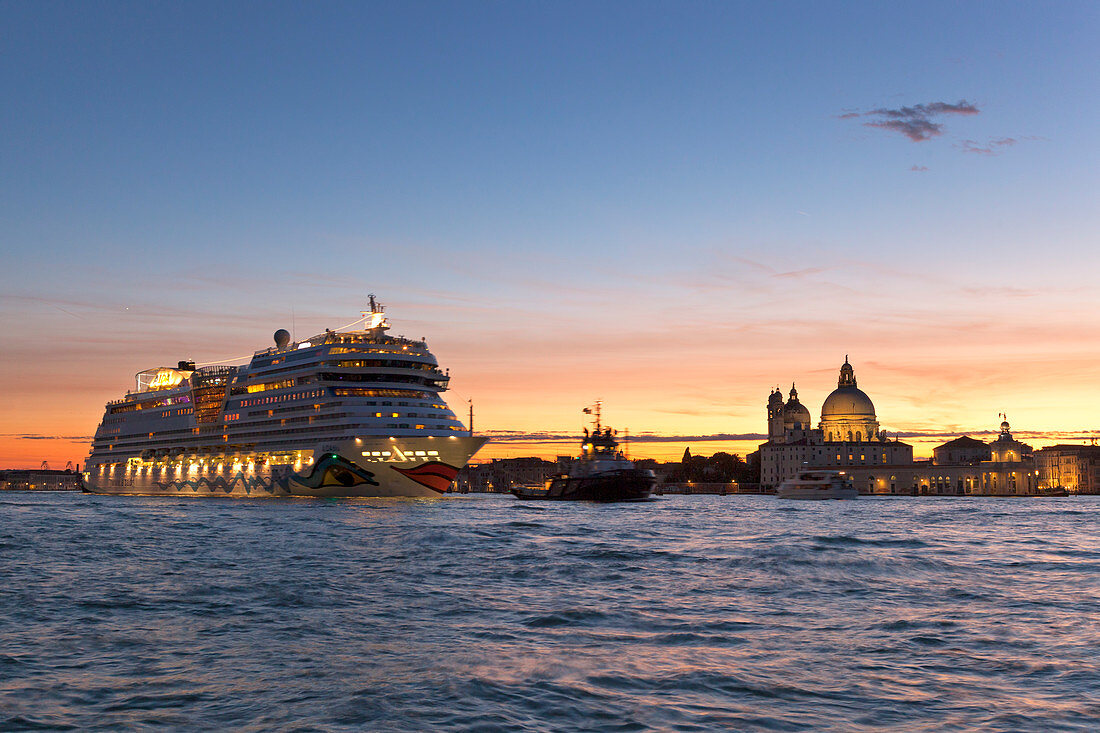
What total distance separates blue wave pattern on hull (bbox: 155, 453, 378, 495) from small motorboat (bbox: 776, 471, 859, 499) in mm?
85516

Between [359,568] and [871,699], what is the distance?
19.3 metres

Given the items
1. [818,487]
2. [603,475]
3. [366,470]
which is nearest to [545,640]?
[366,470]

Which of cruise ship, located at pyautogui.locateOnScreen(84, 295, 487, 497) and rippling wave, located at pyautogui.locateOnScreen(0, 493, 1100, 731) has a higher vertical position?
cruise ship, located at pyautogui.locateOnScreen(84, 295, 487, 497)

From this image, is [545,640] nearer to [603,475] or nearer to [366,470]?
[366,470]

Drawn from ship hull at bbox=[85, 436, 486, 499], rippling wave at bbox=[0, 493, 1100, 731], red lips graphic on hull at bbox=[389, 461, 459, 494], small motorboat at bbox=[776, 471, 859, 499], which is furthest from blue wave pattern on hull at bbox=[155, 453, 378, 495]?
small motorboat at bbox=[776, 471, 859, 499]

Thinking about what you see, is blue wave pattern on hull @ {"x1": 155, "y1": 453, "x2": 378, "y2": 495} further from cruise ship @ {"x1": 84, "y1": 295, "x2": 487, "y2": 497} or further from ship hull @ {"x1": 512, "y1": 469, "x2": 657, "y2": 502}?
ship hull @ {"x1": 512, "y1": 469, "x2": 657, "y2": 502}

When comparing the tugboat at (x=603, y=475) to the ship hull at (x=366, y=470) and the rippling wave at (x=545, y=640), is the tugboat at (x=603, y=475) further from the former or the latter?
the rippling wave at (x=545, y=640)

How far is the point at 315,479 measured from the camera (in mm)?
88812

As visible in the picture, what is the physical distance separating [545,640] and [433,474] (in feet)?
233

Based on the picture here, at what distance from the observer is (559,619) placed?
64.6ft

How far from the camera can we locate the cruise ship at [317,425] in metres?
86.6

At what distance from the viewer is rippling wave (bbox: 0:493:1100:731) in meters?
12.2

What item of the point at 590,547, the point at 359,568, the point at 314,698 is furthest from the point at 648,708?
the point at 590,547

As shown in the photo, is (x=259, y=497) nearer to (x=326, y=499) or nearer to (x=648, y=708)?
(x=326, y=499)
